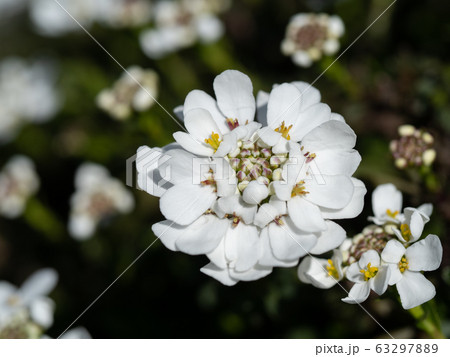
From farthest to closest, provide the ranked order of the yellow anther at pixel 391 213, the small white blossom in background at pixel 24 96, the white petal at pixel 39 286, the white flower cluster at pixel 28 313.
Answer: the small white blossom in background at pixel 24 96 → the white petal at pixel 39 286 → the white flower cluster at pixel 28 313 → the yellow anther at pixel 391 213

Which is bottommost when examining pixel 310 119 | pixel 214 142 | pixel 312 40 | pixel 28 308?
pixel 312 40

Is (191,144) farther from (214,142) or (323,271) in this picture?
(323,271)

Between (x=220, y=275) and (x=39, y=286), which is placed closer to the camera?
(x=220, y=275)

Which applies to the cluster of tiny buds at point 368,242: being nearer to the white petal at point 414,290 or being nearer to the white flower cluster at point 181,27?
the white petal at point 414,290

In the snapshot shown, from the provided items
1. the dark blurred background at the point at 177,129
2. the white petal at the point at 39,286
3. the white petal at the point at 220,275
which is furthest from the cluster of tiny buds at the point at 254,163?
the white petal at the point at 39,286

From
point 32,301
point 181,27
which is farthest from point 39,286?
point 181,27

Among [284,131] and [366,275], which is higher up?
[284,131]

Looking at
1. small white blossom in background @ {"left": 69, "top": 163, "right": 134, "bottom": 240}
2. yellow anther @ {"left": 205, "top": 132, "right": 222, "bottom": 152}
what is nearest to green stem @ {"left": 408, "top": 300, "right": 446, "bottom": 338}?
yellow anther @ {"left": 205, "top": 132, "right": 222, "bottom": 152}
